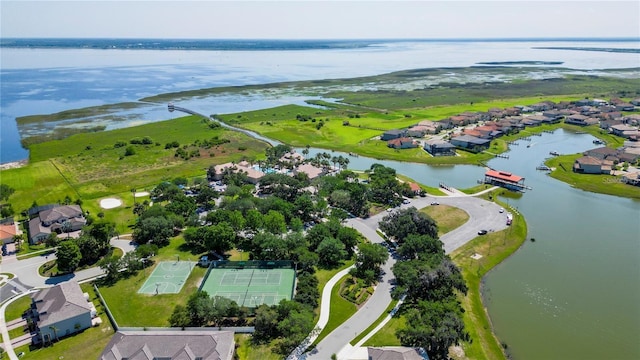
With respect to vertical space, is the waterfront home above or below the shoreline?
below

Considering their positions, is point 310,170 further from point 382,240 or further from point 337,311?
point 337,311

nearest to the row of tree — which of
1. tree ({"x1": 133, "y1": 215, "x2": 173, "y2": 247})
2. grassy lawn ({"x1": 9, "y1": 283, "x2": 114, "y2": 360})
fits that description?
grassy lawn ({"x1": 9, "y1": 283, "x2": 114, "y2": 360})

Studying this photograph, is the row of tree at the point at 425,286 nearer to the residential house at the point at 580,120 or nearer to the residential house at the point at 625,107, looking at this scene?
the residential house at the point at 580,120

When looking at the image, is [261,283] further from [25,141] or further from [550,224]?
[25,141]

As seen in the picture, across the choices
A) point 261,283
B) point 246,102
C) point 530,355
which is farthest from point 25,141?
point 530,355

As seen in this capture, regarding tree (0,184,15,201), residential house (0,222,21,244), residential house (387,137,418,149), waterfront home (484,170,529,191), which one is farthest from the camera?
residential house (387,137,418,149)

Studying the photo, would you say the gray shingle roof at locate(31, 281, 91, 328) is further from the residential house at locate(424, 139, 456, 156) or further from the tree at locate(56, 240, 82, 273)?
the residential house at locate(424, 139, 456, 156)

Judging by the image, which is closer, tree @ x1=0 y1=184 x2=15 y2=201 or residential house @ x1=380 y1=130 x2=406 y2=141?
tree @ x1=0 y1=184 x2=15 y2=201

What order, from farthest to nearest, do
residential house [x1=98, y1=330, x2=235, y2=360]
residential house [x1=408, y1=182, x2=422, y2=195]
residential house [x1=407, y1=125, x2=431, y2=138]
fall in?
1. residential house [x1=407, y1=125, x2=431, y2=138]
2. residential house [x1=408, y1=182, x2=422, y2=195]
3. residential house [x1=98, y1=330, x2=235, y2=360]
